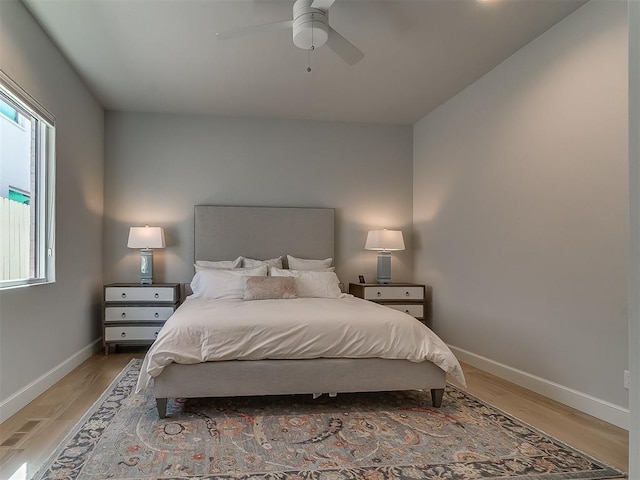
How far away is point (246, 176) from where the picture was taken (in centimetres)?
528

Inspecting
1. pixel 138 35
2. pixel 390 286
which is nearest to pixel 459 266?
pixel 390 286

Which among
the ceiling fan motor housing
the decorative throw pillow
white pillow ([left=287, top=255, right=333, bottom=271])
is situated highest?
the ceiling fan motor housing

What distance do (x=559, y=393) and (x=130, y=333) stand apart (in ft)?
13.1

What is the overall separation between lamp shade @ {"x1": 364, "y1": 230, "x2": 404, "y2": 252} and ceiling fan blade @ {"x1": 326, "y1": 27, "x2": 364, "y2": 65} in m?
2.47

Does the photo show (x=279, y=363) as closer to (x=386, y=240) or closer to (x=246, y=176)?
(x=386, y=240)

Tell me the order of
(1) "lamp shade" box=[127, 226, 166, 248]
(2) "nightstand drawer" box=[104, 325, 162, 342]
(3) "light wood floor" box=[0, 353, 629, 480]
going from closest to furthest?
1. (3) "light wood floor" box=[0, 353, 629, 480]
2. (2) "nightstand drawer" box=[104, 325, 162, 342]
3. (1) "lamp shade" box=[127, 226, 166, 248]

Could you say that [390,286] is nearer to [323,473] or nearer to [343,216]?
[343,216]

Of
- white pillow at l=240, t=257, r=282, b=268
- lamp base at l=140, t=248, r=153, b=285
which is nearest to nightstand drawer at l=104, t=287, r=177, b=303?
lamp base at l=140, t=248, r=153, b=285

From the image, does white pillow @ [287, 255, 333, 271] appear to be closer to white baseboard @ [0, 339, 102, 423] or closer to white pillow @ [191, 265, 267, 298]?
white pillow @ [191, 265, 267, 298]

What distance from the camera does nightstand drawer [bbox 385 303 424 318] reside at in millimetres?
4961

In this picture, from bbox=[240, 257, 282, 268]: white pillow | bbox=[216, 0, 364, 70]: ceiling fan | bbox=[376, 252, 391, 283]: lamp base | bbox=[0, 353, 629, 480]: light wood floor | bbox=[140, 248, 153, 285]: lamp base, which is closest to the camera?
bbox=[0, 353, 629, 480]: light wood floor

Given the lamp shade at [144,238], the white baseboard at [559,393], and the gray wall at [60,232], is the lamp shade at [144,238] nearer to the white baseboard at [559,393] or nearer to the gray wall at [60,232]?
the gray wall at [60,232]

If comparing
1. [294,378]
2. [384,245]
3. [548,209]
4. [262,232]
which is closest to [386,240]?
[384,245]

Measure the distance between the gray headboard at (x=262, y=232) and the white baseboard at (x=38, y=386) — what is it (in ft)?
5.22
